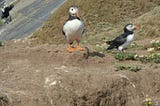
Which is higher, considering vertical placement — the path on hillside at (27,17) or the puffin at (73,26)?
the puffin at (73,26)

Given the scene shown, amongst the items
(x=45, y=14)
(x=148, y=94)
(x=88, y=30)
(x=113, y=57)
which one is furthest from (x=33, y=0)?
(x=148, y=94)

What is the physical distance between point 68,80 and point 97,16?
1666 centimetres

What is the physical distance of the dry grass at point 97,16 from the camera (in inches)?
1037

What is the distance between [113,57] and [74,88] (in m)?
3.60


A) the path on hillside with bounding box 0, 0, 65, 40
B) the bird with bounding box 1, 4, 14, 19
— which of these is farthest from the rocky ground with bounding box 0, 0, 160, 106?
the bird with bounding box 1, 4, 14, 19

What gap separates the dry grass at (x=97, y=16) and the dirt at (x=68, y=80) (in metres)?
12.4

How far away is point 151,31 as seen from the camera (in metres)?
22.6

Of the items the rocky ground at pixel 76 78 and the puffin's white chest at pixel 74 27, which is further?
the puffin's white chest at pixel 74 27

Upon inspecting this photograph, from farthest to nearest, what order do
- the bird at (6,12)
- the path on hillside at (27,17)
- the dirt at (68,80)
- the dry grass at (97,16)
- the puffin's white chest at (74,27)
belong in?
the bird at (6,12), the path on hillside at (27,17), the dry grass at (97,16), the puffin's white chest at (74,27), the dirt at (68,80)

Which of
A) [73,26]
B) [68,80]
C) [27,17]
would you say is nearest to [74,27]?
[73,26]

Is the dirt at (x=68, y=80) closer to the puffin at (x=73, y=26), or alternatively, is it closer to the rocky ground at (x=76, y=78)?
the rocky ground at (x=76, y=78)

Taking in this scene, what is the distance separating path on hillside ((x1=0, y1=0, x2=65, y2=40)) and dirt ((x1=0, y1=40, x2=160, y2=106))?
56.2ft

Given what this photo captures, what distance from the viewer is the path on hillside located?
103 ft

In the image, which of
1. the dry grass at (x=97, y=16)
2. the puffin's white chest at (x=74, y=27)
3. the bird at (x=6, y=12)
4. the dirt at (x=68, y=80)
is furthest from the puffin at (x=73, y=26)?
the bird at (x=6, y=12)
